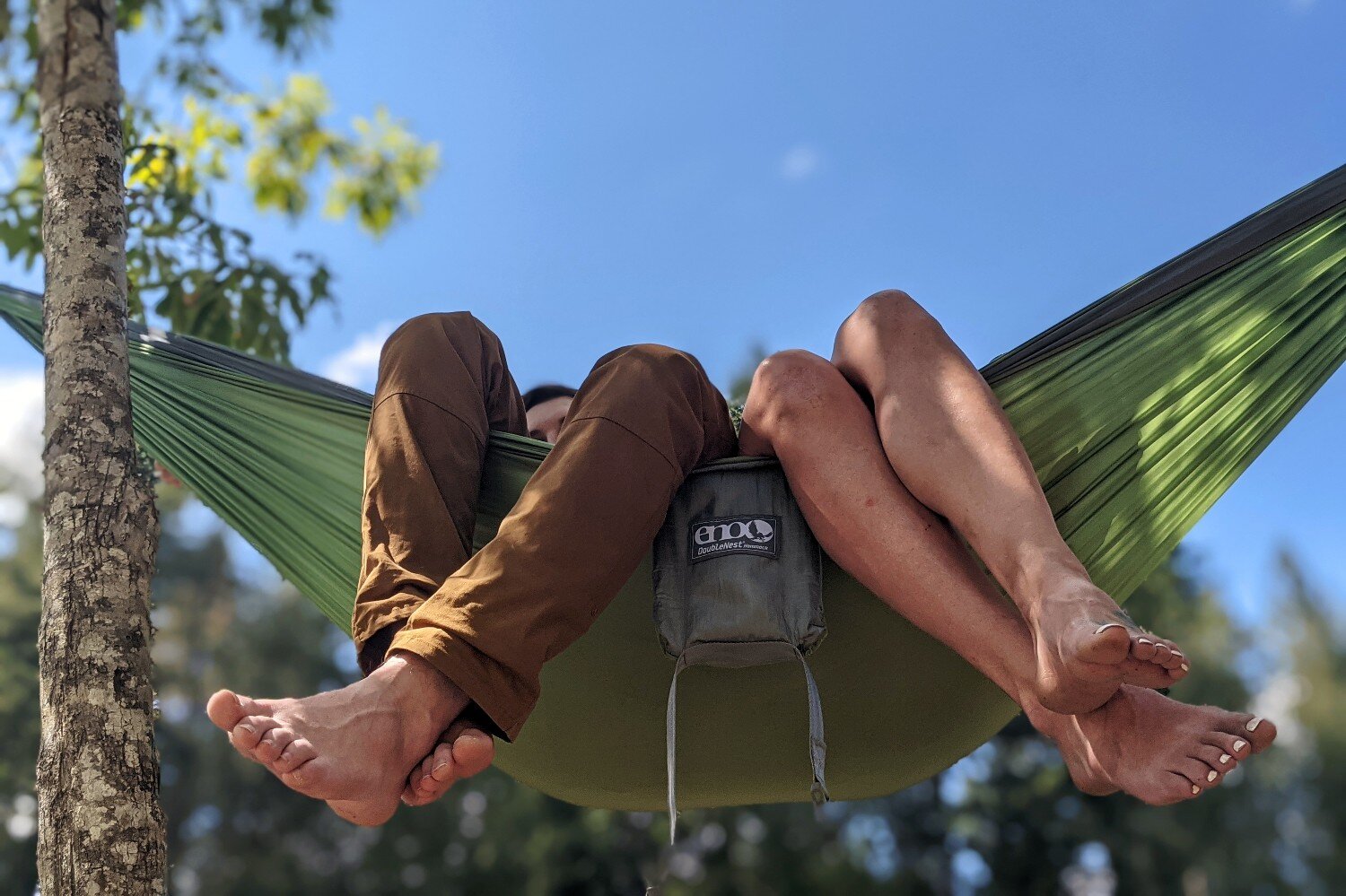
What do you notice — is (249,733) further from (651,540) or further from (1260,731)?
(1260,731)

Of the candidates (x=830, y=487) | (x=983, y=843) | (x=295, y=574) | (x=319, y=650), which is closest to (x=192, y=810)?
(x=319, y=650)

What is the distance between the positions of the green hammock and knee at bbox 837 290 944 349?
0.47ft

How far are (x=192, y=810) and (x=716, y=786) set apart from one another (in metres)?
12.3

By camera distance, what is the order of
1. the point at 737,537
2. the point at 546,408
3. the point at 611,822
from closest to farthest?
1. the point at 737,537
2. the point at 546,408
3. the point at 611,822

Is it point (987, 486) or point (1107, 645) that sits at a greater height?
point (987, 486)

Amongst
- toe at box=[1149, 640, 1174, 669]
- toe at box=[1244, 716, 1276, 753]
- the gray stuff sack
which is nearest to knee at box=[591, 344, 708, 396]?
the gray stuff sack

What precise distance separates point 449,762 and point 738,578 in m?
0.46

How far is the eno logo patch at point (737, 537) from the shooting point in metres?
1.52

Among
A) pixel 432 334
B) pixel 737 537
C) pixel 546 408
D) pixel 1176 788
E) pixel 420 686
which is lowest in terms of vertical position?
pixel 1176 788

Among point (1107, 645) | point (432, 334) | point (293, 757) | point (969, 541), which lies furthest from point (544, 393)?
point (1107, 645)

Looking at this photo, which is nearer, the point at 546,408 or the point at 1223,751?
the point at 1223,751

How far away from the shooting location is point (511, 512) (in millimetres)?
1305

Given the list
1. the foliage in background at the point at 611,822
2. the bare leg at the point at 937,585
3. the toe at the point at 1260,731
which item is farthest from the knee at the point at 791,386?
the foliage in background at the point at 611,822

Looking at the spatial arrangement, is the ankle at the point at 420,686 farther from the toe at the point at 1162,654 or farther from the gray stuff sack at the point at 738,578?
the toe at the point at 1162,654
